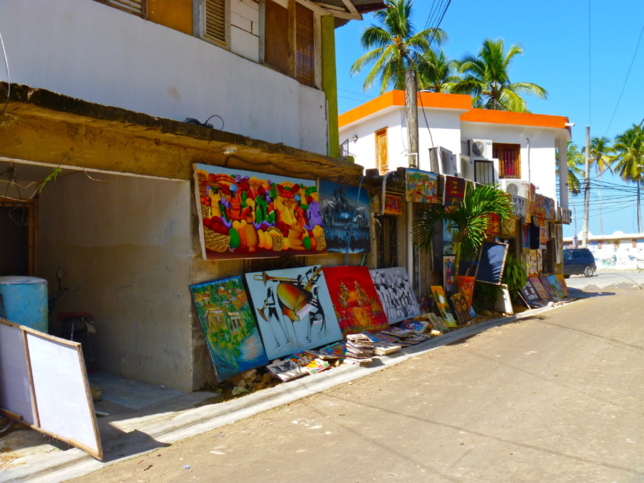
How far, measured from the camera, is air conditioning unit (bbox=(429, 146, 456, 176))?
619 inches

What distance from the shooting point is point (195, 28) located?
7785mm

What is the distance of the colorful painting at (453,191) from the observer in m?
12.6

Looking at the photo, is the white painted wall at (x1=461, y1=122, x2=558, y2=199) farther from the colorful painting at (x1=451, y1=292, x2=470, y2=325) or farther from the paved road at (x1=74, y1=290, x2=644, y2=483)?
the paved road at (x1=74, y1=290, x2=644, y2=483)

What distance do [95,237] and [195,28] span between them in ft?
11.4

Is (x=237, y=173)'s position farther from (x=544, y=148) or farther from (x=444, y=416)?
(x=544, y=148)

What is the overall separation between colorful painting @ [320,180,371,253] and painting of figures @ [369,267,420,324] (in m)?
0.74

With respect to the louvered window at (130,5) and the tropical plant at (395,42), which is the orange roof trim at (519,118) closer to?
the tropical plant at (395,42)

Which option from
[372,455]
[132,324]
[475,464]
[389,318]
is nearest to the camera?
[475,464]

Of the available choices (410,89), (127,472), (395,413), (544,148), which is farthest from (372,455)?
(544,148)

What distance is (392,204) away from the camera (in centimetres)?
1151

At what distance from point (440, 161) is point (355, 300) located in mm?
7367

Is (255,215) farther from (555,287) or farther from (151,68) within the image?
(555,287)

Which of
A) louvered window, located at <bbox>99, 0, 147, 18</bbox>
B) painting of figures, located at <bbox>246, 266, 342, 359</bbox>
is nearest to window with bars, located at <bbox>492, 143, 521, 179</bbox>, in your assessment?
painting of figures, located at <bbox>246, 266, 342, 359</bbox>

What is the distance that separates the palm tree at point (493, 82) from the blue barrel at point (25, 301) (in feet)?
95.5
